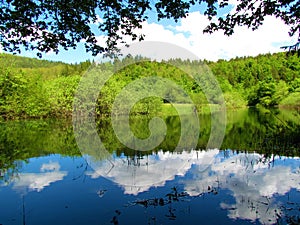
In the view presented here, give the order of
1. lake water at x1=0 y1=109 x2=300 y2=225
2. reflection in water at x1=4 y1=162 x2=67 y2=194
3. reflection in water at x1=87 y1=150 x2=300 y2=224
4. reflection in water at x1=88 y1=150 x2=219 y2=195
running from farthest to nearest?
reflection in water at x1=88 y1=150 x2=219 y2=195, reflection in water at x1=4 y1=162 x2=67 y2=194, reflection in water at x1=87 y1=150 x2=300 y2=224, lake water at x1=0 y1=109 x2=300 y2=225

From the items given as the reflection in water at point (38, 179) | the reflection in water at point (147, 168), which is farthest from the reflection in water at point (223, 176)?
the reflection in water at point (38, 179)

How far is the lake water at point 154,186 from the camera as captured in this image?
21.3 ft

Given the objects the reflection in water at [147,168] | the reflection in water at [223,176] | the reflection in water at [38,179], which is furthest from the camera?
the reflection in water at [147,168]

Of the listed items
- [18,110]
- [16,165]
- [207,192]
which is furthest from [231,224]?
[18,110]

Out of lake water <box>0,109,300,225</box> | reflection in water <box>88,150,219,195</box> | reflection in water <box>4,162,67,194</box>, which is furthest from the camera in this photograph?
reflection in water <box>88,150,219,195</box>

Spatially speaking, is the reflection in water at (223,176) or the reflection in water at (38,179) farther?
the reflection in water at (38,179)

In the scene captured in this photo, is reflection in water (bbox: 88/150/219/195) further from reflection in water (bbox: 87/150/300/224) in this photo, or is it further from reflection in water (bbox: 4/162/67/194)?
reflection in water (bbox: 4/162/67/194)

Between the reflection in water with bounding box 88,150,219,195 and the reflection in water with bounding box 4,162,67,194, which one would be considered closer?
the reflection in water with bounding box 4,162,67,194

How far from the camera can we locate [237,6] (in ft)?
21.5

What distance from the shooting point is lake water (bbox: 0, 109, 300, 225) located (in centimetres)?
648

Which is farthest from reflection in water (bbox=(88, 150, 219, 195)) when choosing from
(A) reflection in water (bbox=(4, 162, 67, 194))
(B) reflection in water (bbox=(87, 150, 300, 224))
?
(A) reflection in water (bbox=(4, 162, 67, 194))

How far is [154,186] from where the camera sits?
28.6 ft

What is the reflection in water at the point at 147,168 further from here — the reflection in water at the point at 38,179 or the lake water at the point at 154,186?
the reflection in water at the point at 38,179

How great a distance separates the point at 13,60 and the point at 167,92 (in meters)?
29.1
